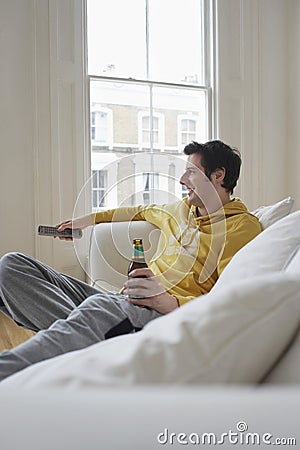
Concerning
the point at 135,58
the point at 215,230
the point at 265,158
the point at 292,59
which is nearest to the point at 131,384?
the point at 215,230

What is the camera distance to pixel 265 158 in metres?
4.60

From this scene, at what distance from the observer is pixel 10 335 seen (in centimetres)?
310

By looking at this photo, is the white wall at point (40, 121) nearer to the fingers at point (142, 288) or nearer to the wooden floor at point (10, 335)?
the wooden floor at point (10, 335)

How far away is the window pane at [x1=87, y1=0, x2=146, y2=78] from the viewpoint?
4.04 meters

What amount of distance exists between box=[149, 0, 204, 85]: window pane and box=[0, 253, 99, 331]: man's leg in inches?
110

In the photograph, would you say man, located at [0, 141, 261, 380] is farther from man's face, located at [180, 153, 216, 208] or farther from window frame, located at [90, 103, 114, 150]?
window frame, located at [90, 103, 114, 150]

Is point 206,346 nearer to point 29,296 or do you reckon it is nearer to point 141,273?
point 141,273

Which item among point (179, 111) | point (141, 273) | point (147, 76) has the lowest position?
point (141, 273)

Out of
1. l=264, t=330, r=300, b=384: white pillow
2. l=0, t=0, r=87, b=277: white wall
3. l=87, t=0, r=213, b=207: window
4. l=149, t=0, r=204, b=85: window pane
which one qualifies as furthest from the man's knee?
l=149, t=0, r=204, b=85: window pane

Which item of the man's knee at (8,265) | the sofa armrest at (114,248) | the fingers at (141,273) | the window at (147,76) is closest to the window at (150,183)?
the sofa armrest at (114,248)

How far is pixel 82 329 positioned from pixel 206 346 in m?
0.82

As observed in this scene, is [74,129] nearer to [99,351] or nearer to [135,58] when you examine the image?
[135,58]

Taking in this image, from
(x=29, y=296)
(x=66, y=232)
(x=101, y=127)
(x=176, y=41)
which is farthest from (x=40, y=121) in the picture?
(x=29, y=296)

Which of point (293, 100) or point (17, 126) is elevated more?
point (293, 100)
